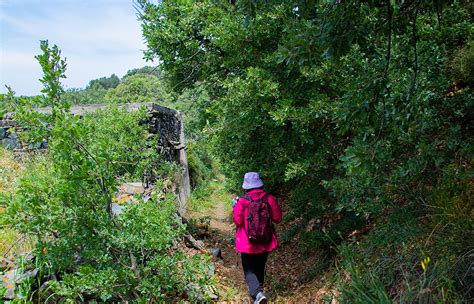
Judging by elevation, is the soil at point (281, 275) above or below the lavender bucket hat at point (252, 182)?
below

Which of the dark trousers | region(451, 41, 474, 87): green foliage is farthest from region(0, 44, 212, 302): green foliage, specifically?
region(451, 41, 474, 87): green foliage

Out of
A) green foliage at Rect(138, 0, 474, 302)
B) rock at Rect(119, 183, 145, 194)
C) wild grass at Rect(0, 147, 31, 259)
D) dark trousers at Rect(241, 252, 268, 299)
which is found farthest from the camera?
rock at Rect(119, 183, 145, 194)

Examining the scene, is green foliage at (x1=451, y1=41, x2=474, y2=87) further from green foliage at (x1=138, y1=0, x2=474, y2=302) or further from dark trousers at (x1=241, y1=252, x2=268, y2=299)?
dark trousers at (x1=241, y1=252, x2=268, y2=299)

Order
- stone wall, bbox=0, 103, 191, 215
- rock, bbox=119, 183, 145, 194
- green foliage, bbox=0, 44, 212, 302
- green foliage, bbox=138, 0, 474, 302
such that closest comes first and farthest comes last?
green foliage, bbox=138, 0, 474, 302 < green foliage, bbox=0, 44, 212, 302 < rock, bbox=119, 183, 145, 194 < stone wall, bbox=0, 103, 191, 215

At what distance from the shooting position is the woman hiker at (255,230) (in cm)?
414

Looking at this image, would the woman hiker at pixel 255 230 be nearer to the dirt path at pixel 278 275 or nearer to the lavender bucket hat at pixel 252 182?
the lavender bucket hat at pixel 252 182

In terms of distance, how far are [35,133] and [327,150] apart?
3.13 meters

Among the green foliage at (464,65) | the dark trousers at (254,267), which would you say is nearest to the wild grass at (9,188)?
the dark trousers at (254,267)

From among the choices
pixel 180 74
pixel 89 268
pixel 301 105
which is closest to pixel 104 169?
pixel 89 268

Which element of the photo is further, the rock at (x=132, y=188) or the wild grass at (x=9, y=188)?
the rock at (x=132, y=188)

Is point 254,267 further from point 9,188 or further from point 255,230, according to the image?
point 9,188

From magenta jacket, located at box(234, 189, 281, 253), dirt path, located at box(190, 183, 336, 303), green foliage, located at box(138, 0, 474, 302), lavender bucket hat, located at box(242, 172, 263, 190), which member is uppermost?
green foliage, located at box(138, 0, 474, 302)

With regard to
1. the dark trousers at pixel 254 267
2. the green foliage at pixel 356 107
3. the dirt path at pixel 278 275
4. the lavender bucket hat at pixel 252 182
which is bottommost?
the dirt path at pixel 278 275

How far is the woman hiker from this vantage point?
4141 mm
